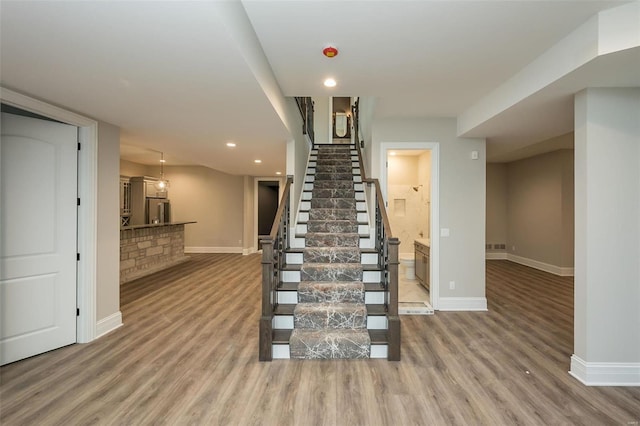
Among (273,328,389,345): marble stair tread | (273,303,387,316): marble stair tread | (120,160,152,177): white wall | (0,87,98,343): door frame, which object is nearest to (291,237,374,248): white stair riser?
(273,303,387,316): marble stair tread

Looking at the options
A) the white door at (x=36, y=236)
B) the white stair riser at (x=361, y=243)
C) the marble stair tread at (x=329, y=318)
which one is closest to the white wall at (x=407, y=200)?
the white stair riser at (x=361, y=243)

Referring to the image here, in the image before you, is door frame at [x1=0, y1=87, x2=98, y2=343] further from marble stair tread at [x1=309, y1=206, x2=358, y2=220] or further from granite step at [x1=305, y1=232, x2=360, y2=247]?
marble stair tread at [x1=309, y1=206, x2=358, y2=220]

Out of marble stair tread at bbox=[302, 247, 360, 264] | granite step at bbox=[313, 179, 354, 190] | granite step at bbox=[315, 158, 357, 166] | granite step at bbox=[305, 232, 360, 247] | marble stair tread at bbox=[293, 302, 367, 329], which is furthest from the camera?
granite step at bbox=[315, 158, 357, 166]

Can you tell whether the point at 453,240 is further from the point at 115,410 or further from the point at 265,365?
the point at 115,410

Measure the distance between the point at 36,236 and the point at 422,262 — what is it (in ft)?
16.6

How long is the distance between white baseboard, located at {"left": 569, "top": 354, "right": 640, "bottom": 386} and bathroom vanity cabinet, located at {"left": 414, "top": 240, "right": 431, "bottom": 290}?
233cm

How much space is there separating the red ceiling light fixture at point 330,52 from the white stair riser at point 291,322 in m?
2.48

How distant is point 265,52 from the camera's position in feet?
7.96

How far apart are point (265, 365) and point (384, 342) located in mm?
1134

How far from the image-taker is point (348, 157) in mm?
6270

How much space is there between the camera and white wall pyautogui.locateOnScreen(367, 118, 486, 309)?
165 inches

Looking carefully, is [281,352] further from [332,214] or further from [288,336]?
[332,214]

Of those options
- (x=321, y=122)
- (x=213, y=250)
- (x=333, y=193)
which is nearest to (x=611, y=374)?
(x=333, y=193)

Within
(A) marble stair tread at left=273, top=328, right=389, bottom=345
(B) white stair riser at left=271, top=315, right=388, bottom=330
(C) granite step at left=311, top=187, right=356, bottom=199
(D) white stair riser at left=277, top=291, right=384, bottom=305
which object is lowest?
(A) marble stair tread at left=273, top=328, right=389, bottom=345
